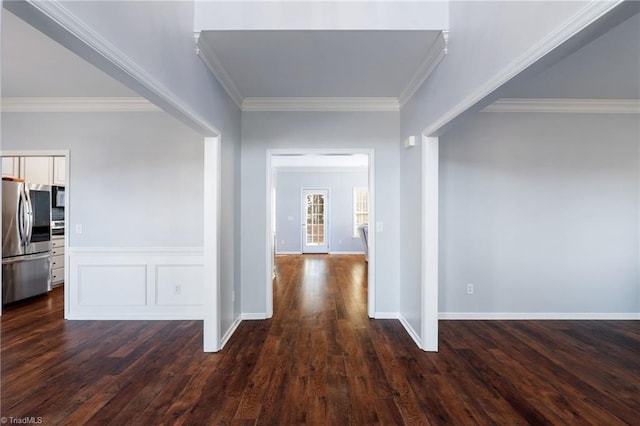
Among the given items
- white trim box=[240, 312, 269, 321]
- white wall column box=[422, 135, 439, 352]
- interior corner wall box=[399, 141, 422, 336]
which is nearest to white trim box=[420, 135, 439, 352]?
white wall column box=[422, 135, 439, 352]

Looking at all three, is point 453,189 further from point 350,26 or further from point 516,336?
point 350,26

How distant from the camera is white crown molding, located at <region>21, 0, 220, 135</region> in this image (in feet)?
3.68

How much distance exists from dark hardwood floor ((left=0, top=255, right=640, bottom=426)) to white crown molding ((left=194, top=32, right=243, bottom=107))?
2.61 m

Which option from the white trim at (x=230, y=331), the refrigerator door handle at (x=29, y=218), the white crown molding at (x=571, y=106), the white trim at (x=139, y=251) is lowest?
the white trim at (x=230, y=331)

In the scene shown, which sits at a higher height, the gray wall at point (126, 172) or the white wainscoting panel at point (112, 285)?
the gray wall at point (126, 172)

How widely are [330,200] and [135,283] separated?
249 inches

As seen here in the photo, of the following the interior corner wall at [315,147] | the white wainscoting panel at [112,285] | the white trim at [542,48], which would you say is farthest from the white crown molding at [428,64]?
the white wainscoting panel at [112,285]

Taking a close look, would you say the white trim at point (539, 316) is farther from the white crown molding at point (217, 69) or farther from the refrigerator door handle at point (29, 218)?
the refrigerator door handle at point (29, 218)

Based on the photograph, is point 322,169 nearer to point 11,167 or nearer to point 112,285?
point 112,285

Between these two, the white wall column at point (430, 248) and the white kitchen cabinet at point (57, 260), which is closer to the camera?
the white wall column at point (430, 248)

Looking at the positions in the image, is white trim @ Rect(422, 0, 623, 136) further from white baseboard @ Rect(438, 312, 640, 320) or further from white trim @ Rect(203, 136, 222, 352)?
white baseboard @ Rect(438, 312, 640, 320)

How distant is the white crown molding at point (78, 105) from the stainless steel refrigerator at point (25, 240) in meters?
1.20

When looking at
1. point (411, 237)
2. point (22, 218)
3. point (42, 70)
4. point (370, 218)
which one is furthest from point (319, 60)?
Result: point (22, 218)

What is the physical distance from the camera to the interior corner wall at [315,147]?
11.8 feet
